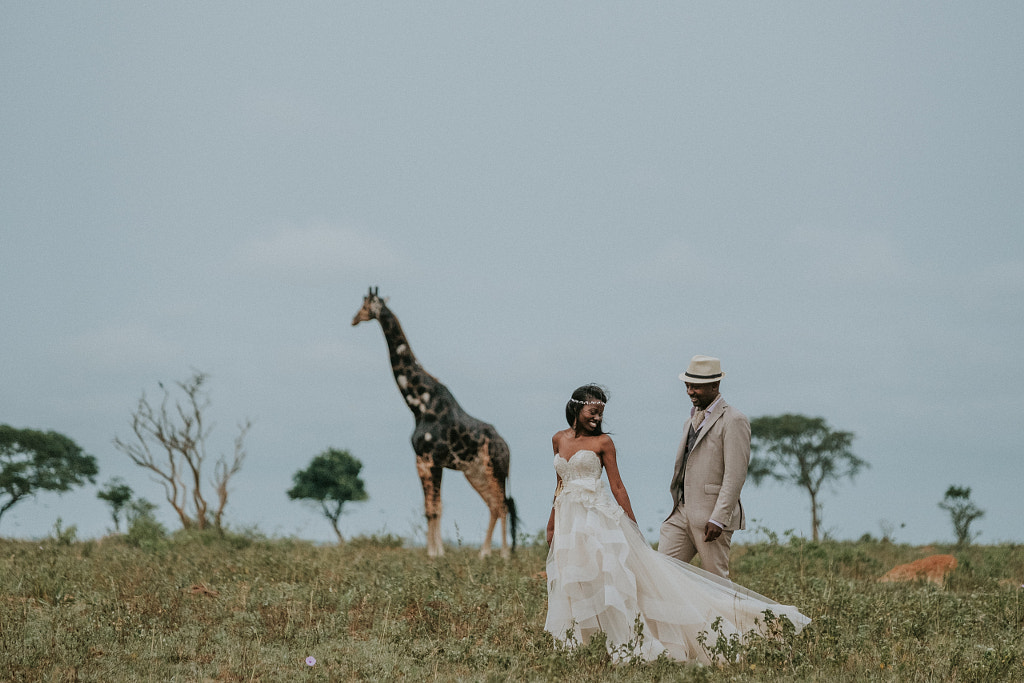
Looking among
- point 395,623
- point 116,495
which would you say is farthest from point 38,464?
point 395,623

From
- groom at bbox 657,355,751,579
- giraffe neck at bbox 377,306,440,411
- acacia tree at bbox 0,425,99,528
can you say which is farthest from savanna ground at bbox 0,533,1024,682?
acacia tree at bbox 0,425,99,528

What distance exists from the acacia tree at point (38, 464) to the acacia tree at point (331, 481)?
22.3 ft

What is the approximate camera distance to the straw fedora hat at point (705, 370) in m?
8.25

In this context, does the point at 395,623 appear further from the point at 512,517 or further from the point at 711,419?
Answer: the point at 512,517

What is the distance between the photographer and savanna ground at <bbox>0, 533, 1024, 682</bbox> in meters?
7.67

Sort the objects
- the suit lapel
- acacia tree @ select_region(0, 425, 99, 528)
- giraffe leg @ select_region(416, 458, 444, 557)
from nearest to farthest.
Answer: the suit lapel, giraffe leg @ select_region(416, 458, 444, 557), acacia tree @ select_region(0, 425, 99, 528)

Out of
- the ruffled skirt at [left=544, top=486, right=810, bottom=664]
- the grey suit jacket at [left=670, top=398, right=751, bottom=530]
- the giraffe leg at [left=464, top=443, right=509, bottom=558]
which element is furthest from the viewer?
the giraffe leg at [left=464, top=443, right=509, bottom=558]

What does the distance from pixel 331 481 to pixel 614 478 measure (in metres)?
26.2

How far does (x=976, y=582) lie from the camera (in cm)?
1409

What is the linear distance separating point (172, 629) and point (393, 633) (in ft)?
7.58

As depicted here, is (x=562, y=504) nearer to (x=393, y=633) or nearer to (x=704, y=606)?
(x=704, y=606)

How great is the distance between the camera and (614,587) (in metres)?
7.58

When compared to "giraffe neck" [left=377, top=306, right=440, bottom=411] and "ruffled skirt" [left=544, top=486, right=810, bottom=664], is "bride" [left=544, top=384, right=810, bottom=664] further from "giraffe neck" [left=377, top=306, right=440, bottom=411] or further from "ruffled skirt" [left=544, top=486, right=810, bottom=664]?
"giraffe neck" [left=377, top=306, right=440, bottom=411]

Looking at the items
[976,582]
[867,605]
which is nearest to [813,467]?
[976,582]
